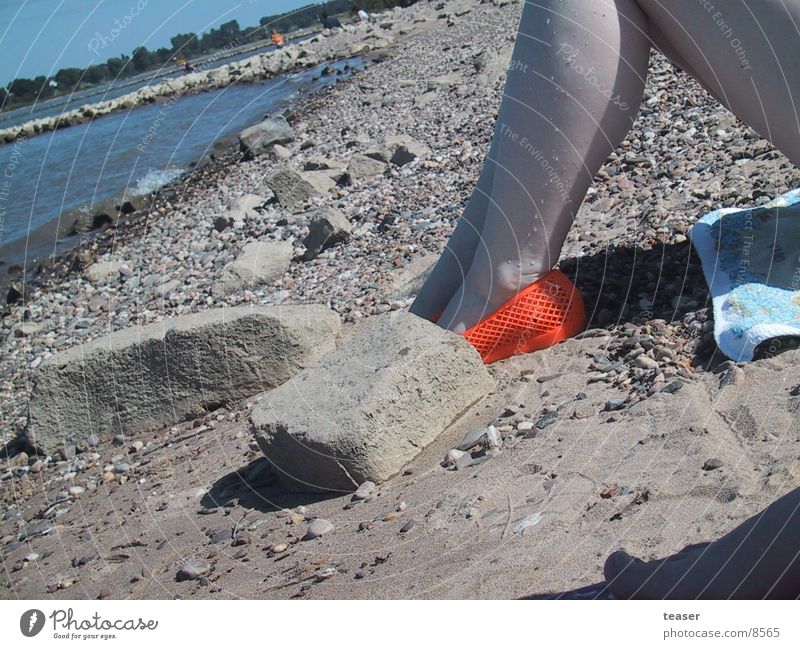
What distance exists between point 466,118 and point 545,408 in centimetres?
569

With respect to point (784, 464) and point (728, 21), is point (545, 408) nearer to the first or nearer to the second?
point (784, 464)

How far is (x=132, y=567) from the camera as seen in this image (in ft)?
8.90

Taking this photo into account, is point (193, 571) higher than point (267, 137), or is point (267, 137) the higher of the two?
point (267, 137)

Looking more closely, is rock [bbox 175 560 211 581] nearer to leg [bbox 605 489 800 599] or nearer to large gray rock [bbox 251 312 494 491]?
large gray rock [bbox 251 312 494 491]

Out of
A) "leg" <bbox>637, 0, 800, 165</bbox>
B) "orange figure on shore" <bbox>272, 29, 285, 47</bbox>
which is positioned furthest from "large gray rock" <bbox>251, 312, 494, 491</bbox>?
"orange figure on shore" <bbox>272, 29, 285, 47</bbox>

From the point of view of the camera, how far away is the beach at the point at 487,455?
202 centimetres

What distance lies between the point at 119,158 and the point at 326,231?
12.2m

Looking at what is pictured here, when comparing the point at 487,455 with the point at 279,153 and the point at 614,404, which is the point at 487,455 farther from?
the point at 279,153

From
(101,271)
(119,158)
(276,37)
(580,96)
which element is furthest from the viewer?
(276,37)

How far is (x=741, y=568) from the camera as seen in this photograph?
4.76 ft

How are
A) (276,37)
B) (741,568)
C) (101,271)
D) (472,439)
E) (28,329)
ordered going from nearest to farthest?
(741,568), (472,439), (28,329), (101,271), (276,37)

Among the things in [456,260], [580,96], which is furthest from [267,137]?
[580,96]

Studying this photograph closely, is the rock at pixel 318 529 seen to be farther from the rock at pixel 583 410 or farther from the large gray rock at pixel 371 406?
the rock at pixel 583 410

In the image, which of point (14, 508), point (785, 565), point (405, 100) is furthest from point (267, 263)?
point (405, 100)
